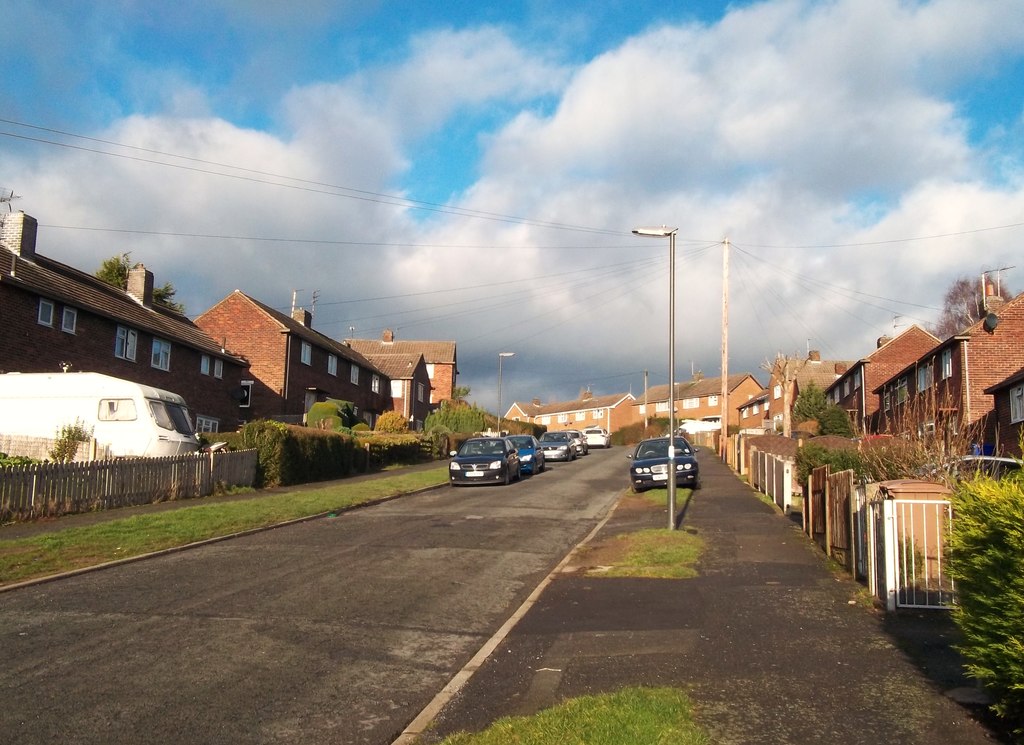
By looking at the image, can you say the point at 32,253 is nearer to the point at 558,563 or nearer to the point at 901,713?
the point at 558,563

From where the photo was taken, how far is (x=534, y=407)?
12975 centimetres

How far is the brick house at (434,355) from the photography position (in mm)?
72312

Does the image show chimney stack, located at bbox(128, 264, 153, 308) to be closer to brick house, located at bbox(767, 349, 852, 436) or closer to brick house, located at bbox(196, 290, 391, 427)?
brick house, located at bbox(196, 290, 391, 427)

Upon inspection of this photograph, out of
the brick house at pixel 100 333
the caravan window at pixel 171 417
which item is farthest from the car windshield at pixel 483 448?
the brick house at pixel 100 333

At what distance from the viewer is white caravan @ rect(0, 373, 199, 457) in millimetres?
20797

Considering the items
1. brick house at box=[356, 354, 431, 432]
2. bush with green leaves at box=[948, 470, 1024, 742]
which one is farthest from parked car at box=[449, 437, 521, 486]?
brick house at box=[356, 354, 431, 432]

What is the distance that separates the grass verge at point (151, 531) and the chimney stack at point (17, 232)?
43.8ft

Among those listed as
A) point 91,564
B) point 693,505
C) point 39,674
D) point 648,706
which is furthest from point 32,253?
point 648,706

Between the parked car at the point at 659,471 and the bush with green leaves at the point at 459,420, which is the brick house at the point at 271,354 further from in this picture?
the parked car at the point at 659,471

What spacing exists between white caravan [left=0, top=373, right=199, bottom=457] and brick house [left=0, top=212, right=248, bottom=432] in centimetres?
215

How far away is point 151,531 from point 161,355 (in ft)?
66.5

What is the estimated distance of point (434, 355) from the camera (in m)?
73.0

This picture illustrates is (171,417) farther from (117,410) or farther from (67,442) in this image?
(67,442)

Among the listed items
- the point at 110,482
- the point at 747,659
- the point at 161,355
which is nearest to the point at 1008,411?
the point at 747,659
